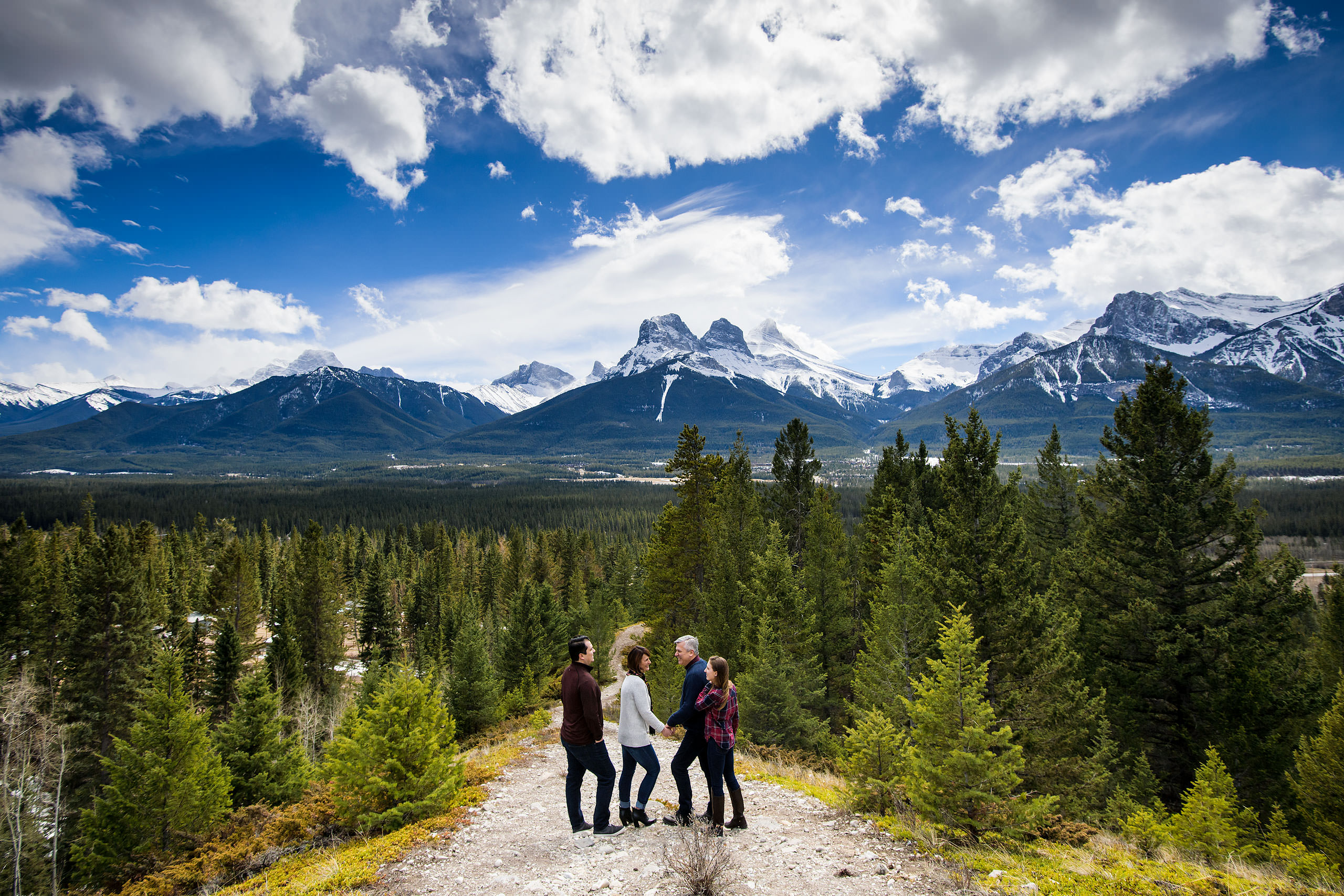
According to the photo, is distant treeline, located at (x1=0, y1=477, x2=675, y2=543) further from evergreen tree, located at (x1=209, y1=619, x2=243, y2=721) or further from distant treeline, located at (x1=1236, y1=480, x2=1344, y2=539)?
distant treeline, located at (x1=1236, y1=480, x2=1344, y2=539)

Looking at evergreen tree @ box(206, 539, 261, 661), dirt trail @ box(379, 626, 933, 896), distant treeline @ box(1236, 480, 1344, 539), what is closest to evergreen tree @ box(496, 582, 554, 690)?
evergreen tree @ box(206, 539, 261, 661)

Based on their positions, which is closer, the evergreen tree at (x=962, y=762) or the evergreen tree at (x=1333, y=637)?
the evergreen tree at (x=962, y=762)

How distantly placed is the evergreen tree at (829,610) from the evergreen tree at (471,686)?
1472 centimetres

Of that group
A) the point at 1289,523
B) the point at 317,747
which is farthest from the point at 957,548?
the point at 1289,523

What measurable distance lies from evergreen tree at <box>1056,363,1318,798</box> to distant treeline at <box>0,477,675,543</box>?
288 ft

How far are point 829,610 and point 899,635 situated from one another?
6.51m

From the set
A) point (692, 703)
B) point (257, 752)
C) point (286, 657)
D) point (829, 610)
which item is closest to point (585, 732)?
point (692, 703)

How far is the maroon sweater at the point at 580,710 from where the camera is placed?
7.64m

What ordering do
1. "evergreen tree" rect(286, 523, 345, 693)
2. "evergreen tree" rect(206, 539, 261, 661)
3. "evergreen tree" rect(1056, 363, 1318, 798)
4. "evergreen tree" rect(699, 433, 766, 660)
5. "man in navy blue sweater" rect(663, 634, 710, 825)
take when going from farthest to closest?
"evergreen tree" rect(206, 539, 261, 661)
"evergreen tree" rect(286, 523, 345, 693)
"evergreen tree" rect(699, 433, 766, 660)
"evergreen tree" rect(1056, 363, 1318, 798)
"man in navy blue sweater" rect(663, 634, 710, 825)

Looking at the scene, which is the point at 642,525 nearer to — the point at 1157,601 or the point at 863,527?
the point at 863,527

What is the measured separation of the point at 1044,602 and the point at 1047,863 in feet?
28.2

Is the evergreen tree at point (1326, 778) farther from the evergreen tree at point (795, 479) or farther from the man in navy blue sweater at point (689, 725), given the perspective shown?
the evergreen tree at point (795, 479)

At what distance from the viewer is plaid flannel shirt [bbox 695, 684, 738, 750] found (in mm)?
7551

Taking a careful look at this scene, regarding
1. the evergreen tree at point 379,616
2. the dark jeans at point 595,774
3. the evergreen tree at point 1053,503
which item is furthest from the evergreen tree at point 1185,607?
the evergreen tree at point 379,616
